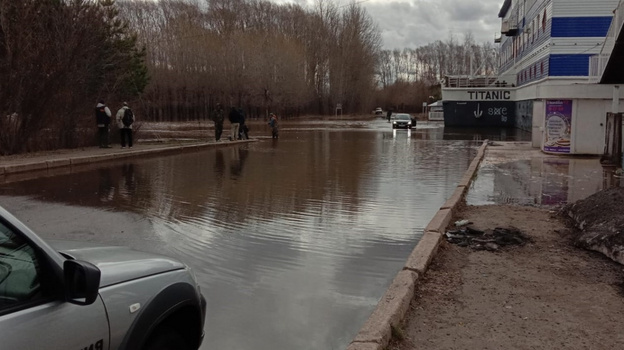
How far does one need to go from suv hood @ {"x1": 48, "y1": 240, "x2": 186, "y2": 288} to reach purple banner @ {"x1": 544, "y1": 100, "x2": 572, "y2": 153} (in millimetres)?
17318

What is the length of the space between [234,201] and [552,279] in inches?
248

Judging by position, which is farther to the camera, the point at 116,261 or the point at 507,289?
the point at 507,289

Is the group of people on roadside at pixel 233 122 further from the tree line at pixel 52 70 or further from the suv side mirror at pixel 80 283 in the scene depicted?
the suv side mirror at pixel 80 283

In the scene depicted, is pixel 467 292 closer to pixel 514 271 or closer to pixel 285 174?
pixel 514 271

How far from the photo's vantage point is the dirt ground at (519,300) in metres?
4.21

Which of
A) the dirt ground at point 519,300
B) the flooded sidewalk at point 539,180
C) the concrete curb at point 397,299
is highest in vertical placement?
the flooded sidewalk at point 539,180

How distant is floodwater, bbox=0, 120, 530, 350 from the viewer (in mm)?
4930

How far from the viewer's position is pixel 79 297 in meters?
2.41

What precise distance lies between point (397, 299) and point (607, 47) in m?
15.7

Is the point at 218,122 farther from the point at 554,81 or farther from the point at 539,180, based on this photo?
the point at 554,81

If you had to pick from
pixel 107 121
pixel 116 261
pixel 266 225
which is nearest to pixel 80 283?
pixel 116 261

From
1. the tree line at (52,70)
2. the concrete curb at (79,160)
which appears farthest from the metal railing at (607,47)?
the tree line at (52,70)

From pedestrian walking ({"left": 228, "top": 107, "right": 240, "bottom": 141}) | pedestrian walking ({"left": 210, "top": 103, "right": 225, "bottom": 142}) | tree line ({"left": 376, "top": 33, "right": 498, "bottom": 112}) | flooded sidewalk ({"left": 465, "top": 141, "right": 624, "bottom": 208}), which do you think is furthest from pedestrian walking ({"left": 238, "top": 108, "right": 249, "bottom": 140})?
tree line ({"left": 376, "top": 33, "right": 498, "bottom": 112})

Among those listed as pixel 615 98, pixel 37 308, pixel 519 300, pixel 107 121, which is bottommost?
pixel 519 300
